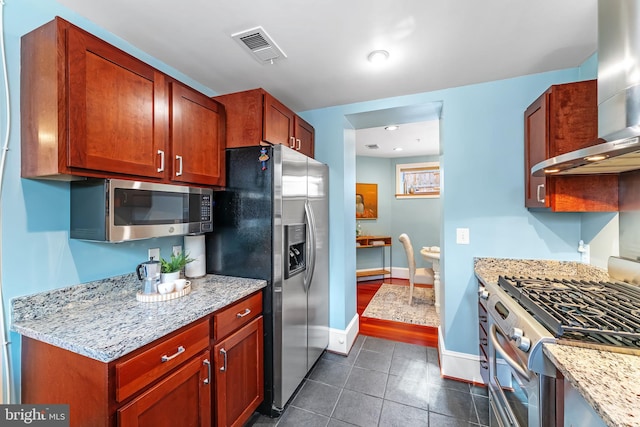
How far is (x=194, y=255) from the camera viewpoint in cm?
186

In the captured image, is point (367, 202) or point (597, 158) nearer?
point (597, 158)

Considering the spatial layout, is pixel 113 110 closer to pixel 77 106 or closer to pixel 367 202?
pixel 77 106

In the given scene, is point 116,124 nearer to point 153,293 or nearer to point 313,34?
point 153,293

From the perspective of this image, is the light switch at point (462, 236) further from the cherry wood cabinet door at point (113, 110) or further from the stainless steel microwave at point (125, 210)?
the cherry wood cabinet door at point (113, 110)

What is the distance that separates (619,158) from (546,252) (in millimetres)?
1142

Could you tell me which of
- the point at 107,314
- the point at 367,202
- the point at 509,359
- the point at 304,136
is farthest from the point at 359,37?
the point at 367,202

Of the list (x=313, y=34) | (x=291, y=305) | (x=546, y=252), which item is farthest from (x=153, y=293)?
(x=546, y=252)

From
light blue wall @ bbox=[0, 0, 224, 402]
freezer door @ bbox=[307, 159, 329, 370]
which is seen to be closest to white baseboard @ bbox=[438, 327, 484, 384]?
freezer door @ bbox=[307, 159, 329, 370]

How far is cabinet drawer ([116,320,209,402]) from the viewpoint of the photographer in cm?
96

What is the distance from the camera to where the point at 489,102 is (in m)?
2.12

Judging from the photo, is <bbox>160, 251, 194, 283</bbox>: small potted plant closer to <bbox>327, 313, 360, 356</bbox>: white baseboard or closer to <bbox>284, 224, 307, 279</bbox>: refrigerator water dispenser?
<bbox>284, 224, 307, 279</bbox>: refrigerator water dispenser

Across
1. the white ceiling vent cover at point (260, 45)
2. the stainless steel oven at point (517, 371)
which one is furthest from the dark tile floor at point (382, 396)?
the white ceiling vent cover at point (260, 45)

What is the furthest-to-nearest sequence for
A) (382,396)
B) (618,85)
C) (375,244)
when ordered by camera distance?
(375,244) < (382,396) < (618,85)

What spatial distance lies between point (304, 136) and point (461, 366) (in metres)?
2.49
